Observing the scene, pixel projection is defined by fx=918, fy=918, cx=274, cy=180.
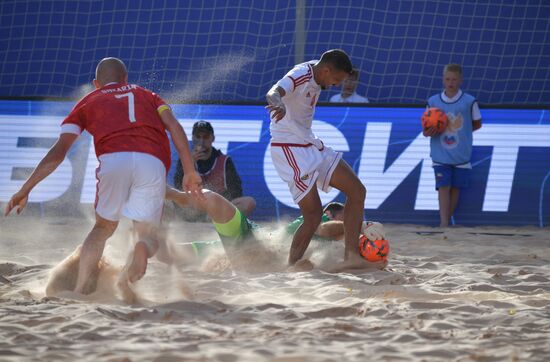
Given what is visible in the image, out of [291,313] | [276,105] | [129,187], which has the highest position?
[276,105]

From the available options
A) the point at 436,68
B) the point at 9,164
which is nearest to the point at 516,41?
the point at 436,68

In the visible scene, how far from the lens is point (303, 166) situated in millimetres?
5945

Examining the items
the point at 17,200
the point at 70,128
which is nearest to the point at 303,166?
the point at 70,128

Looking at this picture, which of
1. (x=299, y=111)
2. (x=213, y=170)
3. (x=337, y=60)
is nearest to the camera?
(x=337, y=60)

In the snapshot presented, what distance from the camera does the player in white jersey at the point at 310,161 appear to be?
5926 mm

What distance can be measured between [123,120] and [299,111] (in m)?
1.49

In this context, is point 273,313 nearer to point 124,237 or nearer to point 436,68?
point 124,237

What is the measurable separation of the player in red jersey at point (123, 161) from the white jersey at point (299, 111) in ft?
3.95

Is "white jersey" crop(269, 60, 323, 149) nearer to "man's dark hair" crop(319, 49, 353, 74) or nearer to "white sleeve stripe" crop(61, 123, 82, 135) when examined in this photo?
"man's dark hair" crop(319, 49, 353, 74)

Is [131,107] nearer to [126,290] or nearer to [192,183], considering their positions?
[192,183]

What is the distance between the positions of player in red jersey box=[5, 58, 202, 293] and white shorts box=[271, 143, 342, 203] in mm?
1217

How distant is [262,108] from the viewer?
Answer: 9.44 metres

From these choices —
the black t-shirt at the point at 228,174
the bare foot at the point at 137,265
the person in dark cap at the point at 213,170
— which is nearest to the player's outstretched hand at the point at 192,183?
the bare foot at the point at 137,265

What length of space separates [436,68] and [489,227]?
3041mm
